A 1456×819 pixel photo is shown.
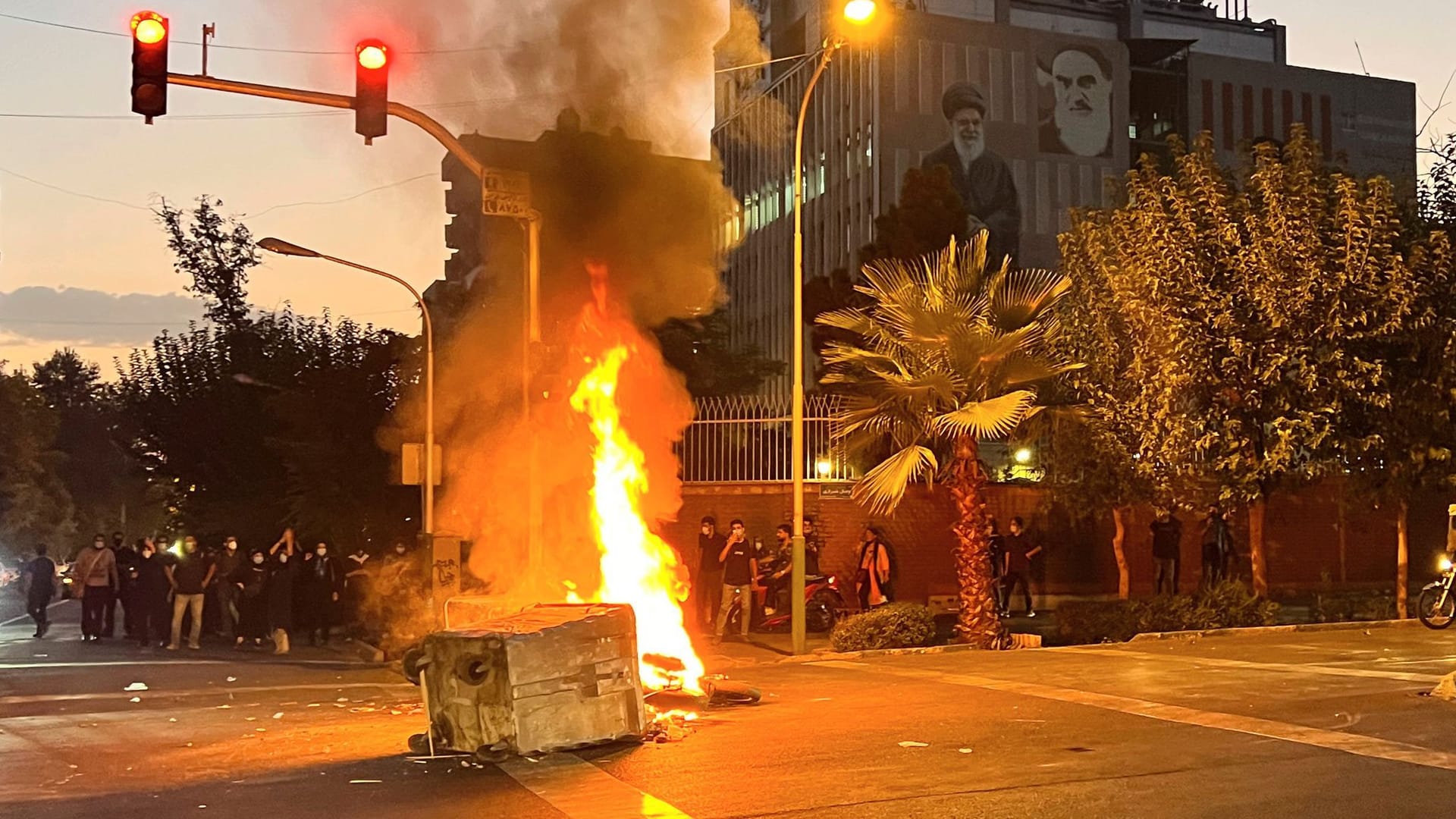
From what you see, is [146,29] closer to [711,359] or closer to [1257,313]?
[1257,313]

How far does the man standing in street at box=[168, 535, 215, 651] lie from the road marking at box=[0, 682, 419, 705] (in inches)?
210

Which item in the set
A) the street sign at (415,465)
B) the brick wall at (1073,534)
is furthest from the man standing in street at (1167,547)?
the street sign at (415,465)

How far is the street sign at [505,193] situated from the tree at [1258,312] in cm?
840

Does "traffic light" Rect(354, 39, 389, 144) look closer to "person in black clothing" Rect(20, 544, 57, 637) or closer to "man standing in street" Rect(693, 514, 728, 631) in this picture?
"man standing in street" Rect(693, 514, 728, 631)

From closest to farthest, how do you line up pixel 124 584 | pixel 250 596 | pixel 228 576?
pixel 250 596, pixel 228 576, pixel 124 584

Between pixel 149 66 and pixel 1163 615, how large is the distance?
1337cm

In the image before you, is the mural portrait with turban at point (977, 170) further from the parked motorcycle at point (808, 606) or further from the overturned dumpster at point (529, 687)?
the overturned dumpster at point (529, 687)

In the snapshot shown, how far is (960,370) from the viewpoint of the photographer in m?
16.9

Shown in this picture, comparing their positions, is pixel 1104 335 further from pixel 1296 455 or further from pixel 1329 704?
pixel 1329 704

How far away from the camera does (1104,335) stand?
64.6 ft

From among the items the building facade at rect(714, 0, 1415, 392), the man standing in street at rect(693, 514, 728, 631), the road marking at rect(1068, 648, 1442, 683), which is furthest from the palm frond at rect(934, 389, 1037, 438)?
the building facade at rect(714, 0, 1415, 392)

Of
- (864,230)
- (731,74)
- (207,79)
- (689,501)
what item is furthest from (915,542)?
(864,230)

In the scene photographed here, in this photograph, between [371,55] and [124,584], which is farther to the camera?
[124,584]

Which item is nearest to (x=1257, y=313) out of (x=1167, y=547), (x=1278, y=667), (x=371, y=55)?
(x=1167, y=547)
